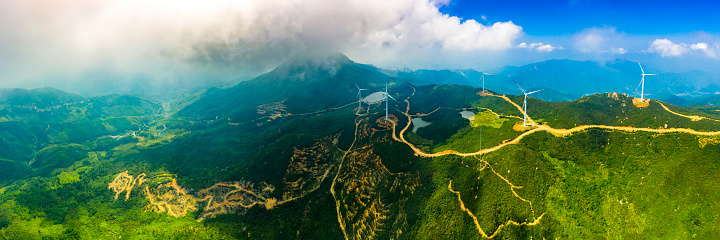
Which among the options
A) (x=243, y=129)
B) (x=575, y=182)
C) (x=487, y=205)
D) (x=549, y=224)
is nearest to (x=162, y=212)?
(x=243, y=129)

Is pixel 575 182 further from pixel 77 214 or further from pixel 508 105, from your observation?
pixel 77 214

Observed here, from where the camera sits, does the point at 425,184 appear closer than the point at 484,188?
No

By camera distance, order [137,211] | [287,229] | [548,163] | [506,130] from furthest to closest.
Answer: [137,211] → [506,130] → [287,229] → [548,163]

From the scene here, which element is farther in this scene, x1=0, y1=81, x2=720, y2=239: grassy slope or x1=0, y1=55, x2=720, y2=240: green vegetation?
x1=0, y1=55, x2=720, y2=240: green vegetation

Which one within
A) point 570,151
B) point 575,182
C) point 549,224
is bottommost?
point 549,224

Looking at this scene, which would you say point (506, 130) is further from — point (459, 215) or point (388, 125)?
point (388, 125)

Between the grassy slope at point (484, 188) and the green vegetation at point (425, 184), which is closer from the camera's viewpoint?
the grassy slope at point (484, 188)

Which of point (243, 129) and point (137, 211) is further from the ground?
point (243, 129)

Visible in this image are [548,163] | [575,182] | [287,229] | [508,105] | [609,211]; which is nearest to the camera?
[609,211]

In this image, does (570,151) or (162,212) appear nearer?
(570,151)

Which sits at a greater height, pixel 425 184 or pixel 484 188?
pixel 484 188
